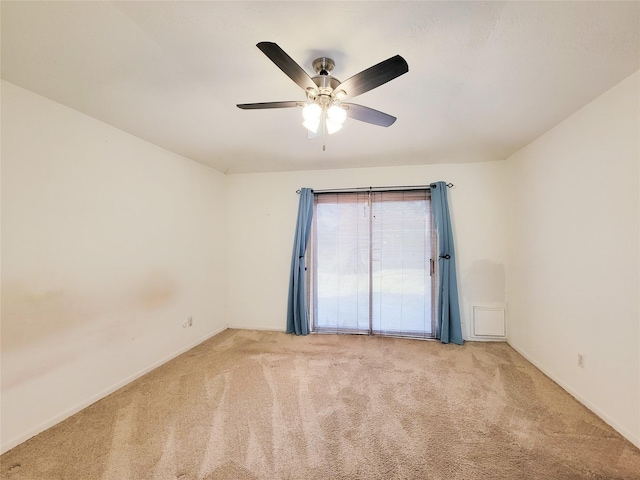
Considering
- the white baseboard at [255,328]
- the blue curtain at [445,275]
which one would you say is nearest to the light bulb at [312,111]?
the blue curtain at [445,275]

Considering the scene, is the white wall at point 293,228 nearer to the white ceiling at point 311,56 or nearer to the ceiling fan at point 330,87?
the white ceiling at point 311,56

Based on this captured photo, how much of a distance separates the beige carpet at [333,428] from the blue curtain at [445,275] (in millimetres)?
551

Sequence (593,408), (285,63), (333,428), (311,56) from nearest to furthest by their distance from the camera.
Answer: (285,63) → (311,56) → (333,428) → (593,408)

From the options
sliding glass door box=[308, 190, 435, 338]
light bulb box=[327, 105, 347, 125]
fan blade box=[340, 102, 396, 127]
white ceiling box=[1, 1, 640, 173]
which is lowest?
sliding glass door box=[308, 190, 435, 338]

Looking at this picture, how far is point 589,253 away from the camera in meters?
2.00

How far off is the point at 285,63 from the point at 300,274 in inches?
108

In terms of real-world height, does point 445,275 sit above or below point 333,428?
above

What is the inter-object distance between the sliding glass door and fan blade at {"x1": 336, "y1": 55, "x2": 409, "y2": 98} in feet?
7.45

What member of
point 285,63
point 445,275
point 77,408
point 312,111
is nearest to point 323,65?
point 312,111

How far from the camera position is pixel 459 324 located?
10.7 feet

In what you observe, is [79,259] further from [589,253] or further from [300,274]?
[589,253]

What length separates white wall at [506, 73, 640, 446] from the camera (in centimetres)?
168

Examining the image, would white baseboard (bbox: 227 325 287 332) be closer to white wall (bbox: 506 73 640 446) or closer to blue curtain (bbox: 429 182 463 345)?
blue curtain (bbox: 429 182 463 345)

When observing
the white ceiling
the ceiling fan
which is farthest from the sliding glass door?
the ceiling fan
